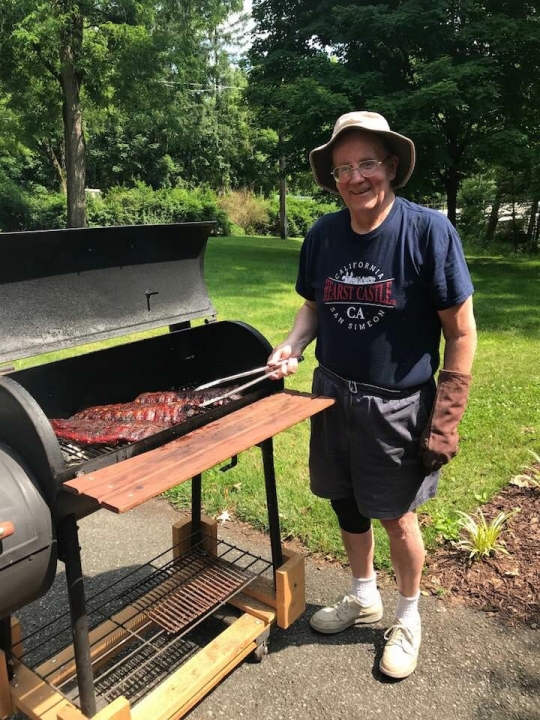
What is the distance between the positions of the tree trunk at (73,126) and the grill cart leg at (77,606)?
14.1 meters

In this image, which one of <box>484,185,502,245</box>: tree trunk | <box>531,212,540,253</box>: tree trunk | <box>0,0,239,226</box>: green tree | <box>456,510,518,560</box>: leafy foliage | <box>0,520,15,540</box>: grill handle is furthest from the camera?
<box>484,185,502,245</box>: tree trunk

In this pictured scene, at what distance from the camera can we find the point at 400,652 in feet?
7.64

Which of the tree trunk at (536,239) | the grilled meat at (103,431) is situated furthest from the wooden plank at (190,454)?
the tree trunk at (536,239)

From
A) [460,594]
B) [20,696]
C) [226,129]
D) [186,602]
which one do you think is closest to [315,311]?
[186,602]

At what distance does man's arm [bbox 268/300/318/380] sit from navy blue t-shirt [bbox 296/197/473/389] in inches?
8.2

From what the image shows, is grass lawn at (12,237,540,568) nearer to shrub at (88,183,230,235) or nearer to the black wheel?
the black wheel

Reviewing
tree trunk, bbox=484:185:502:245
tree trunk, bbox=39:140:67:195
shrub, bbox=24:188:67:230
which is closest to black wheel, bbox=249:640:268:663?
tree trunk, bbox=484:185:502:245

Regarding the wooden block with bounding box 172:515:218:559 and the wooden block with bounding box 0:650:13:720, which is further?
the wooden block with bounding box 172:515:218:559

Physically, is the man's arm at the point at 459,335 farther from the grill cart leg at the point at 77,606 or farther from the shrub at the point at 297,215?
the shrub at the point at 297,215

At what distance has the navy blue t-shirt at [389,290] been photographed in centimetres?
193

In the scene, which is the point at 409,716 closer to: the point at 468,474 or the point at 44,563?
the point at 44,563

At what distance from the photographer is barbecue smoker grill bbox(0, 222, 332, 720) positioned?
5.29 feet

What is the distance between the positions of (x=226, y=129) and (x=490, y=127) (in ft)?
84.7

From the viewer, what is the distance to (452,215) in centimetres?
1453
